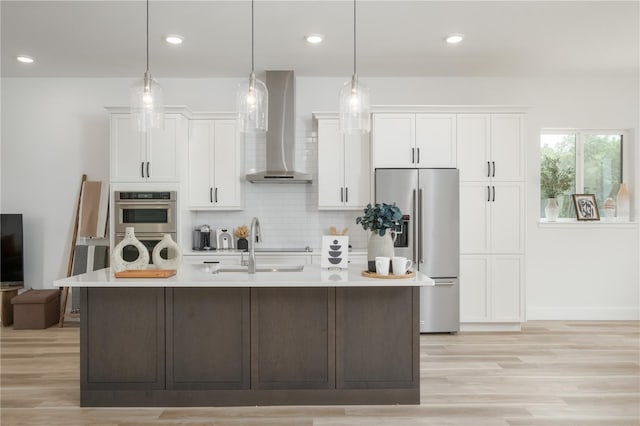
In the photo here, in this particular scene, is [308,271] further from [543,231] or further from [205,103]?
[543,231]

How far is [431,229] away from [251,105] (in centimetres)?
285

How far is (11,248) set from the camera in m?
5.55

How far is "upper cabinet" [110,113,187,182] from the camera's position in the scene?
5.09m

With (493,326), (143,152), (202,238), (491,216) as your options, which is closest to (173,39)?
(143,152)

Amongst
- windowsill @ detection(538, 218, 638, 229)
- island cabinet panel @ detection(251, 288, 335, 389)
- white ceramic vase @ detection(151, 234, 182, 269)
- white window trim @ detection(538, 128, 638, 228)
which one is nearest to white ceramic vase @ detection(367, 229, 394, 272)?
island cabinet panel @ detection(251, 288, 335, 389)

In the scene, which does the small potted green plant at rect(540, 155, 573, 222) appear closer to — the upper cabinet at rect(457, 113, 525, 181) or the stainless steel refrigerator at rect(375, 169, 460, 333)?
the upper cabinet at rect(457, 113, 525, 181)

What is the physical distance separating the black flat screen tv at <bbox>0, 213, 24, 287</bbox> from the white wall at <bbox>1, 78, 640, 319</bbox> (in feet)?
0.60

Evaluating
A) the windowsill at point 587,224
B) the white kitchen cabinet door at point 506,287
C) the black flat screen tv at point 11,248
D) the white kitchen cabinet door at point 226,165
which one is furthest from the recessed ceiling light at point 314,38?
the black flat screen tv at point 11,248

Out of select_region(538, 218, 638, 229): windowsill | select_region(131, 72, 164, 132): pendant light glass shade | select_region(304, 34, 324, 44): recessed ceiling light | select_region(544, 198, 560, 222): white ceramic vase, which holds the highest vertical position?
select_region(304, 34, 324, 44): recessed ceiling light

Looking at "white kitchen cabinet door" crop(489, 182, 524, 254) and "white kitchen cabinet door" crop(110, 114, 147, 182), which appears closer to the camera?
"white kitchen cabinet door" crop(110, 114, 147, 182)

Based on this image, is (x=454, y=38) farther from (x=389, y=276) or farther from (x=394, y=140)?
(x=389, y=276)

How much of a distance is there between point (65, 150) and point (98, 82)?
0.88m

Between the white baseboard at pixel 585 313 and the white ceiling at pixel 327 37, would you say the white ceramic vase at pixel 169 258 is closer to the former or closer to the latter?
the white ceiling at pixel 327 37

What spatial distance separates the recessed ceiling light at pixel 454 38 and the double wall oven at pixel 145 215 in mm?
3104
